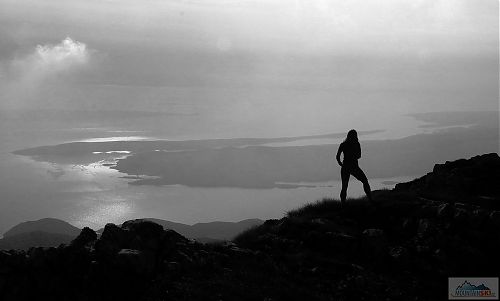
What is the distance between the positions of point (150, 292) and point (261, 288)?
3.01m

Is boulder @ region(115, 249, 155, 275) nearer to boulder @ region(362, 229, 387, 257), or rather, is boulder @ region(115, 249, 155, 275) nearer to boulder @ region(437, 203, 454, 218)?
boulder @ region(362, 229, 387, 257)

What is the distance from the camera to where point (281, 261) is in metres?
14.8

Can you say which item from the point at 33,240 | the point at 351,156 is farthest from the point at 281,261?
the point at 33,240

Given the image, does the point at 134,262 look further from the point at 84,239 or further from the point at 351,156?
the point at 351,156

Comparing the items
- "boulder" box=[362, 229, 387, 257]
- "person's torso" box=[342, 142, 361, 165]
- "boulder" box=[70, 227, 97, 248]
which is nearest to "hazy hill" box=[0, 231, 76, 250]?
"boulder" box=[70, 227, 97, 248]

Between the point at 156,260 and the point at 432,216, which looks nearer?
the point at 156,260

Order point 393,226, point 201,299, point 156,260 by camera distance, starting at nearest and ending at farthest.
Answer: point 201,299, point 156,260, point 393,226

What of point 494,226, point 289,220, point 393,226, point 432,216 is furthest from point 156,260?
point 494,226

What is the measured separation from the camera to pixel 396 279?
13945 millimetres

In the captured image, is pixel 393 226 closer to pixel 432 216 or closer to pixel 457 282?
pixel 432 216

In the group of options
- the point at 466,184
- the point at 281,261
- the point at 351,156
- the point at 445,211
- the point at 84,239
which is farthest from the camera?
the point at 466,184

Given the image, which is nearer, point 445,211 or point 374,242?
point 374,242

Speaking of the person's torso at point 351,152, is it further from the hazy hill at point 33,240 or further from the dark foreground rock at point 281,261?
the hazy hill at point 33,240

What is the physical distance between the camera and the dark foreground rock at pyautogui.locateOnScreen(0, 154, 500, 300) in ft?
41.5
